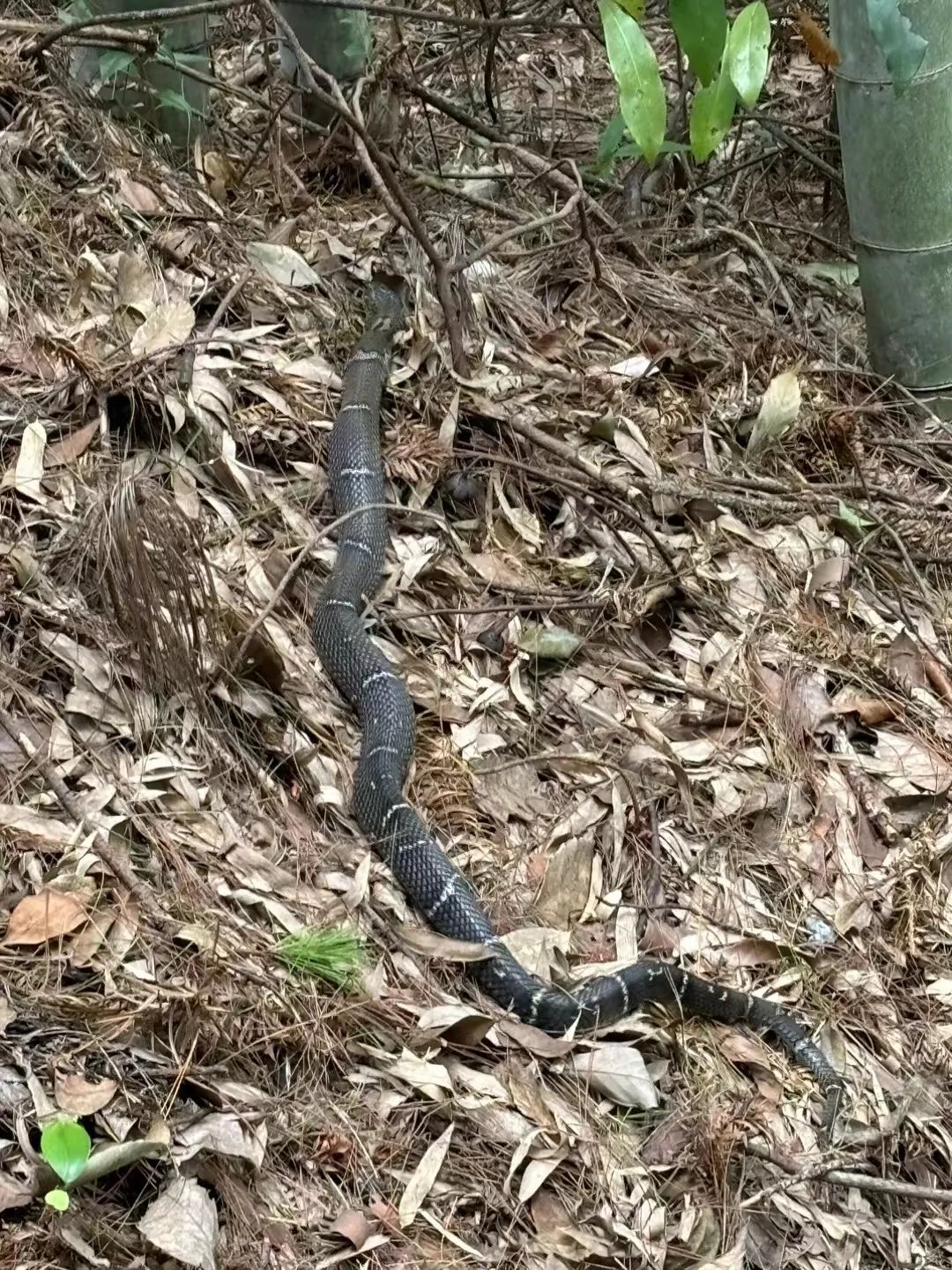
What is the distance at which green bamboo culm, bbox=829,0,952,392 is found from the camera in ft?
15.4

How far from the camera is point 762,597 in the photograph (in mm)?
4684

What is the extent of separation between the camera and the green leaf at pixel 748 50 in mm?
3213

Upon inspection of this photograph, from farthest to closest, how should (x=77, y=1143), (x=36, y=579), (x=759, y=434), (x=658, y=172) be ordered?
1. (x=658, y=172)
2. (x=759, y=434)
3. (x=36, y=579)
4. (x=77, y=1143)

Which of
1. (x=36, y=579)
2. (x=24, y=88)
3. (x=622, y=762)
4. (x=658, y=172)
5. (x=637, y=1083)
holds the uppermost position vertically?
(x=24, y=88)

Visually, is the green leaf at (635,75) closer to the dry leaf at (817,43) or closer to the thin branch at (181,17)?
the dry leaf at (817,43)

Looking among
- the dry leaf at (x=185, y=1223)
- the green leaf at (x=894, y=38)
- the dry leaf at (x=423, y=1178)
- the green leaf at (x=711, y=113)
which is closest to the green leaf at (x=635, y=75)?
the green leaf at (x=711, y=113)

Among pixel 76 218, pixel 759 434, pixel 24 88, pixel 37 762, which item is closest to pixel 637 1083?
pixel 37 762

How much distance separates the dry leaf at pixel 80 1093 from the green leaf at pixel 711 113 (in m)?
3.05

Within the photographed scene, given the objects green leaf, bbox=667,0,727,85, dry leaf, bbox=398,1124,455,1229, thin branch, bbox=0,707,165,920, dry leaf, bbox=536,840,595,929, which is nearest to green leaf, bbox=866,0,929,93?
green leaf, bbox=667,0,727,85

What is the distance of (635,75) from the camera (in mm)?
3416

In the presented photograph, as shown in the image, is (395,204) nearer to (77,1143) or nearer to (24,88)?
(24,88)

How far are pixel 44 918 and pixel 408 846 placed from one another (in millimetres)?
1069

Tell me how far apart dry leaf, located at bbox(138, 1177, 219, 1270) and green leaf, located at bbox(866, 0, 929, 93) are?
3035 millimetres

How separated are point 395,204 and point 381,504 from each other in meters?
1.76
